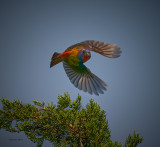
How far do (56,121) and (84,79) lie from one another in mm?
936

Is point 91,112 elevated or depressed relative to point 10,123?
elevated

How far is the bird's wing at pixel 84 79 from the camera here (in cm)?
224

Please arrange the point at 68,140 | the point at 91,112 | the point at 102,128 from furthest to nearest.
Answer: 1. the point at 68,140
2. the point at 91,112
3. the point at 102,128

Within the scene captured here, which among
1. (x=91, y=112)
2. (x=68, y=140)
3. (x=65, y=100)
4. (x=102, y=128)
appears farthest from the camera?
(x=65, y=100)

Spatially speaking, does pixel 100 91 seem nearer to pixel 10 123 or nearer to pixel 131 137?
pixel 131 137

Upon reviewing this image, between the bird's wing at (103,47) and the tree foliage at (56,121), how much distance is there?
1095mm

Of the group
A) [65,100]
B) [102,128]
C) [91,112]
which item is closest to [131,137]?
[102,128]

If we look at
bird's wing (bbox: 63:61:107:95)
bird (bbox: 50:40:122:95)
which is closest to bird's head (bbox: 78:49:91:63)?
bird (bbox: 50:40:122:95)

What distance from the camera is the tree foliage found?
2.40m

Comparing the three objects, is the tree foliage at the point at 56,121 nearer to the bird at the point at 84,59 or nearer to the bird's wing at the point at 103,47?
the bird at the point at 84,59

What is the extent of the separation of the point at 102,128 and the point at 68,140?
800 mm

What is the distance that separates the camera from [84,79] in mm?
2738

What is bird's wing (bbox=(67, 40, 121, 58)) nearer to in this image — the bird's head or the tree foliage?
the bird's head

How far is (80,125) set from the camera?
241 centimetres
